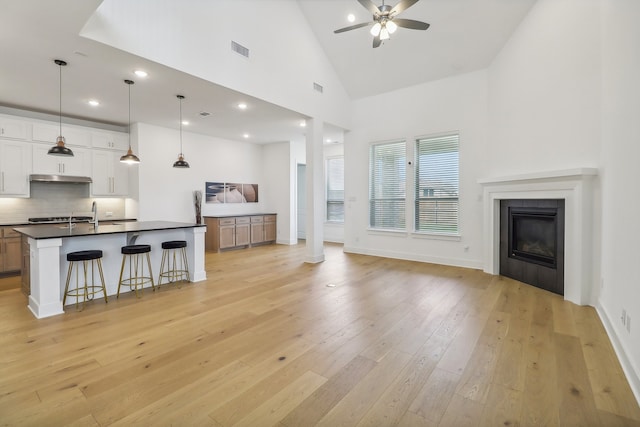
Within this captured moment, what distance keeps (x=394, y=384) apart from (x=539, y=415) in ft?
2.76

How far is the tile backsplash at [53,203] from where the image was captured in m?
5.61

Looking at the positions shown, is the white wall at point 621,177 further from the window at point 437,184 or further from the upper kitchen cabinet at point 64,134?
the upper kitchen cabinet at point 64,134

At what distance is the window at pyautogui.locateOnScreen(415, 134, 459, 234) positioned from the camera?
19.6 ft

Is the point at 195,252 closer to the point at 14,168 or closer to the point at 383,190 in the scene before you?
the point at 14,168

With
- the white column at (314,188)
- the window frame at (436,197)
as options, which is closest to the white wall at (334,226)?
the white column at (314,188)

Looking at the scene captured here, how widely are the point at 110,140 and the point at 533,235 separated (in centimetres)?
825

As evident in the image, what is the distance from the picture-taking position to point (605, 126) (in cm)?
324

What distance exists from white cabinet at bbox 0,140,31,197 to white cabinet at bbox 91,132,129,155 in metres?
1.05

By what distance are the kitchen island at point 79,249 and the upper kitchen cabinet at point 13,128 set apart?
2.51m

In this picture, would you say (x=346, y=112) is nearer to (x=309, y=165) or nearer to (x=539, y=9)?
(x=309, y=165)

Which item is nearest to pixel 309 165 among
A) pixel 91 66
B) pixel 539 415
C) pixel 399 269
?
pixel 399 269

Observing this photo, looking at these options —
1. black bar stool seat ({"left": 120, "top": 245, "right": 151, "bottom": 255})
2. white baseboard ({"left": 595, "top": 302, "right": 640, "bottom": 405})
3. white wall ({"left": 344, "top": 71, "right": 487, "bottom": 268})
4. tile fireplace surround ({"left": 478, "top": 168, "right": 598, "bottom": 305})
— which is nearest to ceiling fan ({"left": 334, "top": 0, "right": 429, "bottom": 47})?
white wall ({"left": 344, "top": 71, "right": 487, "bottom": 268})

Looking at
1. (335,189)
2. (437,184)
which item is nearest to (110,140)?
(335,189)

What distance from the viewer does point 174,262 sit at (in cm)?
475
